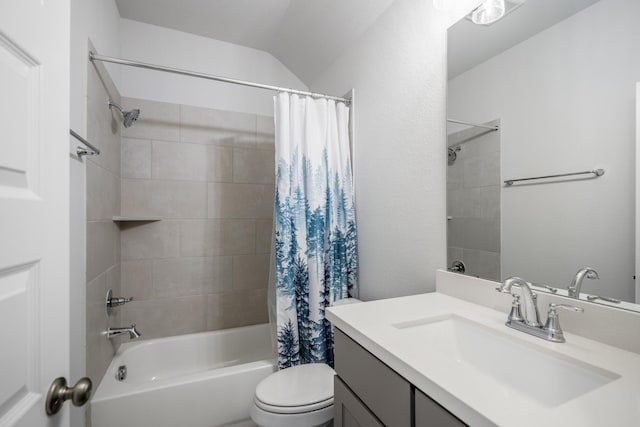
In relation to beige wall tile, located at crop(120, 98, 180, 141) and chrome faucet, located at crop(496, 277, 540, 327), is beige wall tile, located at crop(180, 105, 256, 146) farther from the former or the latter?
chrome faucet, located at crop(496, 277, 540, 327)

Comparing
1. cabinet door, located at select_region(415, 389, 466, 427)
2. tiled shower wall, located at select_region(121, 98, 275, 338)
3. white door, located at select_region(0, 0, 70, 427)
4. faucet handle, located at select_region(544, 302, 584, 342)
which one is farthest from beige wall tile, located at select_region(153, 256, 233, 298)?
faucet handle, located at select_region(544, 302, 584, 342)

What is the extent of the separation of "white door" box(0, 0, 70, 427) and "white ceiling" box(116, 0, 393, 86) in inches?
58.5

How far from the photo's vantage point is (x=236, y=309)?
2.28 meters

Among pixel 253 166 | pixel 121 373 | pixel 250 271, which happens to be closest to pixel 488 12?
pixel 253 166

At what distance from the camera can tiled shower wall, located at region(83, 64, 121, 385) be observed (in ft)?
4.40

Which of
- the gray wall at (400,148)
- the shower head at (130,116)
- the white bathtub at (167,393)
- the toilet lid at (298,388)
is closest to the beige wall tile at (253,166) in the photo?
the shower head at (130,116)

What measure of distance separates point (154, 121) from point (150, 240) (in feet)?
2.78

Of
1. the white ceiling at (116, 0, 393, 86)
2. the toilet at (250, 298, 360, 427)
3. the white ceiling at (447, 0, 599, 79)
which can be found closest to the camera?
the white ceiling at (447, 0, 599, 79)

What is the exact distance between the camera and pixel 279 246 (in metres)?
1.56

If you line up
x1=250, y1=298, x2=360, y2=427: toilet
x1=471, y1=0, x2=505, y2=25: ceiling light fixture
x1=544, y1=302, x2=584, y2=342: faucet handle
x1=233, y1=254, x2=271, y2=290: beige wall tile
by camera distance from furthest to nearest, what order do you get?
x1=233, y1=254, x2=271, y2=290: beige wall tile → x1=250, y1=298, x2=360, y2=427: toilet → x1=471, y1=0, x2=505, y2=25: ceiling light fixture → x1=544, y1=302, x2=584, y2=342: faucet handle

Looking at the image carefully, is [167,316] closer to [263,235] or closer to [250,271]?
[250,271]

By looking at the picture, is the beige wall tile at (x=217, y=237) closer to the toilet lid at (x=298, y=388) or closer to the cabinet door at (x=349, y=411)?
the toilet lid at (x=298, y=388)

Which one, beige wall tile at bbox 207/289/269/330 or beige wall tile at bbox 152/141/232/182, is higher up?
beige wall tile at bbox 152/141/232/182

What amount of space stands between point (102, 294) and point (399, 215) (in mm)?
1612
